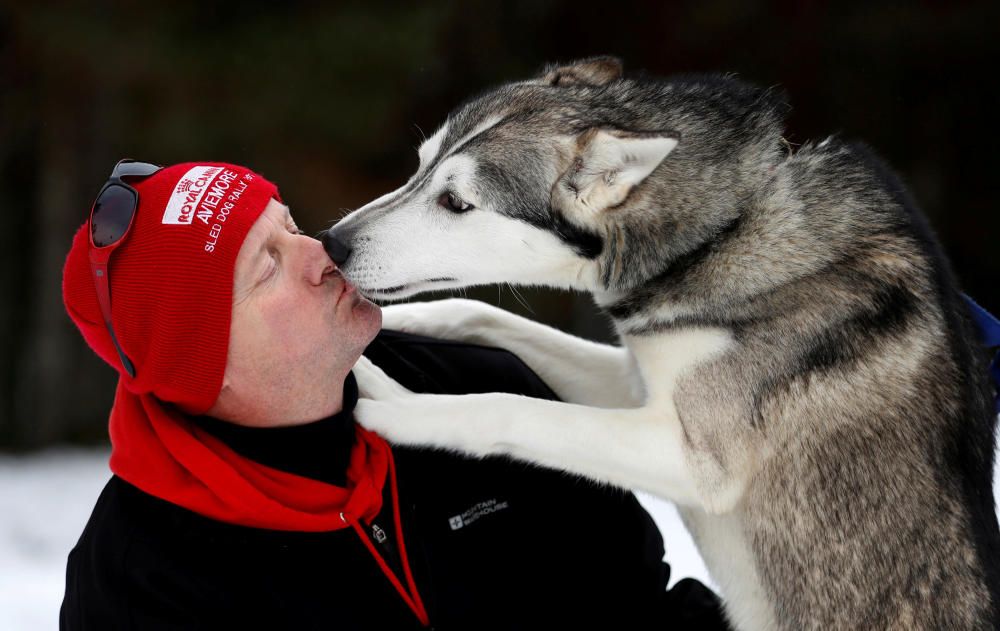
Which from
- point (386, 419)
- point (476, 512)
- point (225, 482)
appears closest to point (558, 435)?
point (476, 512)

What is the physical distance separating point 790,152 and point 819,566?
1.15m

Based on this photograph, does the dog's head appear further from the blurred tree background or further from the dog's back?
the blurred tree background

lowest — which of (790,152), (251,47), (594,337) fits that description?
(594,337)

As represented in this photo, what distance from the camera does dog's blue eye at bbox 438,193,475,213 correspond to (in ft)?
9.05

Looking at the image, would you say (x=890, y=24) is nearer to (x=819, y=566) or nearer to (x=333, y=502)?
(x=819, y=566)

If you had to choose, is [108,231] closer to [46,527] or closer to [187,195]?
[187,195]

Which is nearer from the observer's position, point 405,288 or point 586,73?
point 405,288

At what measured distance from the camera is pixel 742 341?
8.66ft

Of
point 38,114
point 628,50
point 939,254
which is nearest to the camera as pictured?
point 939,254

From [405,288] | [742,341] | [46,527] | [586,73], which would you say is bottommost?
[46,527]

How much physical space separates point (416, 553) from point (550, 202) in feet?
Answer: 3.30

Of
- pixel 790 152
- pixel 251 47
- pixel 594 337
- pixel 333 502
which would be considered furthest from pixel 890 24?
pixel 333 502

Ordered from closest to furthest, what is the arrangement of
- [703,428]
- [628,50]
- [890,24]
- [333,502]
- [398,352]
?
[333,502] → [703,428] → [398,352] → [890,24] → [628,50]

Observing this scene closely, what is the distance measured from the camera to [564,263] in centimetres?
282
